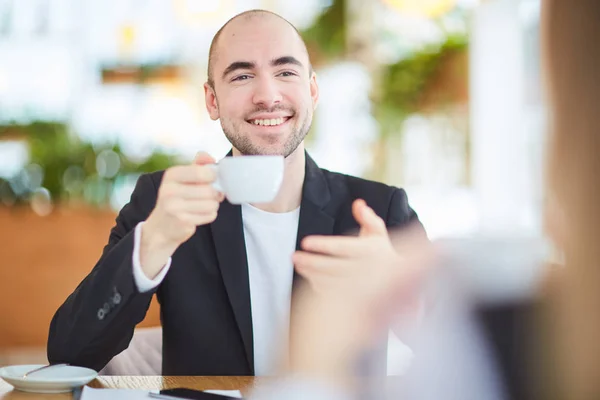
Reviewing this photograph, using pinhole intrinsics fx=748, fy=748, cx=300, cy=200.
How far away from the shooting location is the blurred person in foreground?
0.54m

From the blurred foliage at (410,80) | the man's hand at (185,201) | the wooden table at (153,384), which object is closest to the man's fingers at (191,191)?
the man's hand at (185,201)

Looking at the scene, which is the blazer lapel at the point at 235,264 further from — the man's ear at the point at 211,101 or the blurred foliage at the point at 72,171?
the blurred foliage at the point at 72,171

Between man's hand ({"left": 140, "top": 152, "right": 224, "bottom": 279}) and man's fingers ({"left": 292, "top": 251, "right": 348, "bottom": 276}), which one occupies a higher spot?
man's hand ({"left": 140, "top": 152, "right": 224, "bottom": 279})

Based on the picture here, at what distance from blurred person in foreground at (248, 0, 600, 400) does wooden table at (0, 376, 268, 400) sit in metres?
0.39

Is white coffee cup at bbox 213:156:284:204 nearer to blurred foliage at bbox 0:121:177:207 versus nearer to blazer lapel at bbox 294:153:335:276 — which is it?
blazer lapel at bbox 294:153:335:276

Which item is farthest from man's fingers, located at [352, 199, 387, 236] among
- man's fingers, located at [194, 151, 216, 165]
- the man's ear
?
the man's ear

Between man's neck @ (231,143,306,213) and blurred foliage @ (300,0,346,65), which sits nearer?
man's neck @ (231,143,306,213)

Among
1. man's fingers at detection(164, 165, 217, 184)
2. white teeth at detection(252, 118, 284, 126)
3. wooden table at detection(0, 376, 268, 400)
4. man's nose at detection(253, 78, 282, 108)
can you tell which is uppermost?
man's nose at detection(253, 78, 282, 108)

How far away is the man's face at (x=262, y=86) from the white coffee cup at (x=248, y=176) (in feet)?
1.84

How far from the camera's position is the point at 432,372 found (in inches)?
27.2

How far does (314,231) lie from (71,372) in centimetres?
62

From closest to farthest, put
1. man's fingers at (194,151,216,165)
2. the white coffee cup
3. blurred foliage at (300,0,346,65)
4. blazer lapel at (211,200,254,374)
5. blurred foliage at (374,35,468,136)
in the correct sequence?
the white coffee cup < man's fingers at (194,151,216,165) < blazer lapel at (211,200,254,374) < blurred foliage at (374,35,468,136) < blurred foliage at (300,0,346,65)

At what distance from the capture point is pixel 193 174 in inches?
45.3

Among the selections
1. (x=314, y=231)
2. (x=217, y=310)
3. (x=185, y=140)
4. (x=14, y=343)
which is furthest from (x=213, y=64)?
(x=185, y=140)
